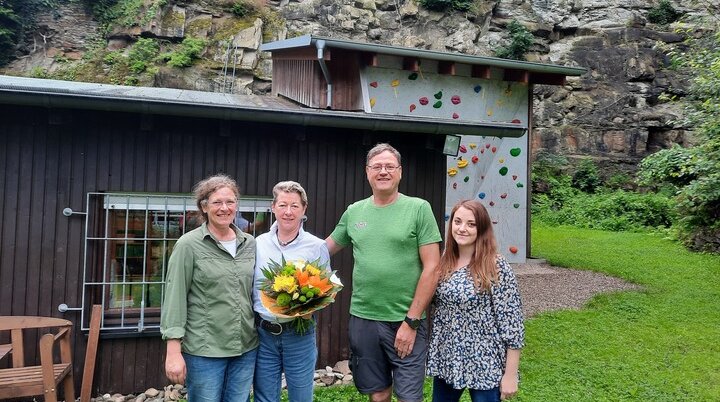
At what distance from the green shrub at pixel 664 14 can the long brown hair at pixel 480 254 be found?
20276 millimetres

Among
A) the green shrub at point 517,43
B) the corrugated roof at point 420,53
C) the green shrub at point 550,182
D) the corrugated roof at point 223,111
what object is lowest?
the corrugated roof at point 223,111

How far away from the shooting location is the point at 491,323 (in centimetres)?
243

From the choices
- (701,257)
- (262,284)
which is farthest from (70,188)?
(701,257)

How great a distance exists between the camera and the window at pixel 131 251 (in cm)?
391

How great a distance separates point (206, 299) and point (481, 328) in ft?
4.43

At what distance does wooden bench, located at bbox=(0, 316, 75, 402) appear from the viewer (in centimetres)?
311

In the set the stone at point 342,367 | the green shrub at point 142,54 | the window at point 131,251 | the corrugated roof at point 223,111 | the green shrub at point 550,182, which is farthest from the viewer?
the green shrub at point 550,182

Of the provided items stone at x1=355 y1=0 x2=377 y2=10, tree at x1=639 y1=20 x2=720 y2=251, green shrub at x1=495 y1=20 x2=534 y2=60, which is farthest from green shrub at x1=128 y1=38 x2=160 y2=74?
tree at x1=639 y1=20 x2=720 y2=251

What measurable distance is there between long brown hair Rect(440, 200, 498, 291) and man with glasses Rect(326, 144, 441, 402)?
0.06m

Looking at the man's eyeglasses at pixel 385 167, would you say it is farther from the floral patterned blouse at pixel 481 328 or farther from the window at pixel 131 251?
the window at pixel 131 251

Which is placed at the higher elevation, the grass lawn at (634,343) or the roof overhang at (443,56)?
the roof overhang at (443,56)

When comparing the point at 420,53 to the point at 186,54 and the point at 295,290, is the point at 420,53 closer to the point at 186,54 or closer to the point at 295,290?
the point at 295,290

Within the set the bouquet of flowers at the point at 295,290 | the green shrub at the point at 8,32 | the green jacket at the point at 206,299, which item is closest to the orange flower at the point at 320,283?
the bouquet of flowers at the point at 295,290

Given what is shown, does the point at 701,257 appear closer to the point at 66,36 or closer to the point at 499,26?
the point at 499,26
